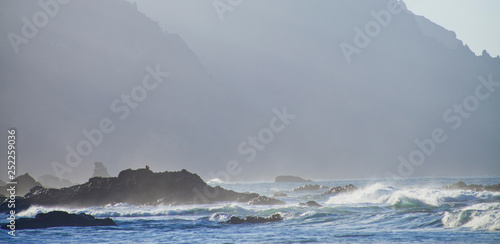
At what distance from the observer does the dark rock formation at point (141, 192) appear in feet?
168

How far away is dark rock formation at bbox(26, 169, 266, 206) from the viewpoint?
168 ft

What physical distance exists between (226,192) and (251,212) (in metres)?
15.6

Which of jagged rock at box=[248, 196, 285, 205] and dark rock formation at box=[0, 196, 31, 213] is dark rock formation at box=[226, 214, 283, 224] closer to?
jagged rock at box=[248, 196, 285, 205]

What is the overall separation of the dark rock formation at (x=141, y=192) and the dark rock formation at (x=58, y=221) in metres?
17.3

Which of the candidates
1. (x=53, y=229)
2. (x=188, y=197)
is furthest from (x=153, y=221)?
(x=188, y=197)

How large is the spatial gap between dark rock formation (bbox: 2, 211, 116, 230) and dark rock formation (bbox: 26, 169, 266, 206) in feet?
56.7

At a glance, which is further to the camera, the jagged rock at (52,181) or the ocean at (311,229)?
the jagged rock at (52,181)

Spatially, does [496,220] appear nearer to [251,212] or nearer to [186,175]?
[251,212]

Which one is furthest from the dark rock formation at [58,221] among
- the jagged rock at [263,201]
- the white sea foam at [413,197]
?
the white sea foam at [413,197]

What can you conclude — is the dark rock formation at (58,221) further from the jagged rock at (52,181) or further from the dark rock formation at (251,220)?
the jagged rock at (52,181)

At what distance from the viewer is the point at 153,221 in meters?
34.6

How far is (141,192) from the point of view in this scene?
52.2m

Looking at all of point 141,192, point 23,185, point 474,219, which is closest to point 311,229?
point 474,219

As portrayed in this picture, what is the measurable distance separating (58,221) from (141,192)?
65.5ft
